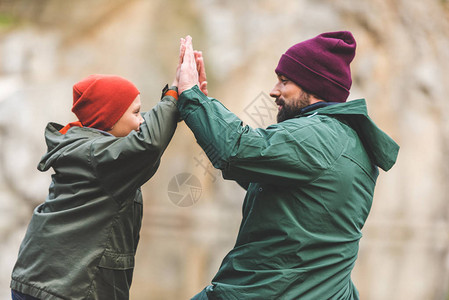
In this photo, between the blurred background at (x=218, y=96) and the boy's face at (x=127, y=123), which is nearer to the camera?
the boy's face at (x=127, y=123)

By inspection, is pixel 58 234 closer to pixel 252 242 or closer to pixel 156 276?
pixel 252 242

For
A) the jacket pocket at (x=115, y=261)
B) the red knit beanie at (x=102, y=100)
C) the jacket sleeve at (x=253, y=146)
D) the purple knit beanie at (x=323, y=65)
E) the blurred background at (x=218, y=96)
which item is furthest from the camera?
the blurred background at (x=218, y=96)

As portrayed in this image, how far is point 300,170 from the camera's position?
6.96ft

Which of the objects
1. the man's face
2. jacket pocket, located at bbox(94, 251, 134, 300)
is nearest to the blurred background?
the man's face

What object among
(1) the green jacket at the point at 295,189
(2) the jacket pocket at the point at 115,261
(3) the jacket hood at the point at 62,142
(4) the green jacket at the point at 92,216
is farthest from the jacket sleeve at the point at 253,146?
(2) the jacket pocket at the point at 115,261

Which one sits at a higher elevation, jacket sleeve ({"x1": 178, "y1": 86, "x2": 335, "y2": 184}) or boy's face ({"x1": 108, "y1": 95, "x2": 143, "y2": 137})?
boy's face ({"x1": 108, "y1": 95, "x2": 143, "y2": 137})

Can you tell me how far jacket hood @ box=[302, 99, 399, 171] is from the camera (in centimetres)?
233

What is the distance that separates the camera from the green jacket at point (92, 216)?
2139 mm

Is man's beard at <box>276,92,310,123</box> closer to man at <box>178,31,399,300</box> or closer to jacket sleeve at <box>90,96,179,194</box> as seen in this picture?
man at <box>178,31,399,300</box>

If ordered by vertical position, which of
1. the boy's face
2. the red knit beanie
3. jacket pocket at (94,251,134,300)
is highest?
the red knit beanie

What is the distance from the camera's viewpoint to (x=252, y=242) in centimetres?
228

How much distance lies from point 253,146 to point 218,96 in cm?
364

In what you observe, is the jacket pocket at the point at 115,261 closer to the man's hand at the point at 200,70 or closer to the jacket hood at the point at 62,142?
the jacket hood at the point at 62,142

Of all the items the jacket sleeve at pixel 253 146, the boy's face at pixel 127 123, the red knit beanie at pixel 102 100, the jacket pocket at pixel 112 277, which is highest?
the red knit beanie at pixel 102 100
